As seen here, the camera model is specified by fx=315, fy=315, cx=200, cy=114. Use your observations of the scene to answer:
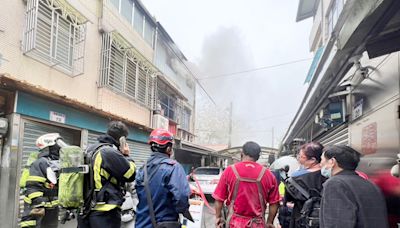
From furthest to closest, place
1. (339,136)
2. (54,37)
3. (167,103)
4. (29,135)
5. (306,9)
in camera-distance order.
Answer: (306,9)
(167,103)
(54,37)
(339,136)
(29,135)

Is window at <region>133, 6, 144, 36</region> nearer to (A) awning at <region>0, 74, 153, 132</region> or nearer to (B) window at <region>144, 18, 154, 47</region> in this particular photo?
(B) window at <region>144, 18, 154, 47</region>

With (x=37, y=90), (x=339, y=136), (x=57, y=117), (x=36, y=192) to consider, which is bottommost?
(x=36, y=192)

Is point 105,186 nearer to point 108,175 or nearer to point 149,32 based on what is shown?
point 108,175

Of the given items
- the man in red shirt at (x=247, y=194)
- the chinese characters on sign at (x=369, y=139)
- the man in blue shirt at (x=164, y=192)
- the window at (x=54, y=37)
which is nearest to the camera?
the man in blue shirt at (x=164, y=192)

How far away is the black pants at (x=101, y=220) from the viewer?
3.29 metres

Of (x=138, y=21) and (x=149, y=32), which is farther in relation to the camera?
(x=149, y=32)

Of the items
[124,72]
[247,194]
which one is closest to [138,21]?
[124,72]

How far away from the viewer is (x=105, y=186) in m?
3.34

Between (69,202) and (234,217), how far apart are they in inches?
73.7

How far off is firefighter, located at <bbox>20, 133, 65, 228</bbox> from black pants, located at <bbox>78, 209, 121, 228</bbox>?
1.03 meters

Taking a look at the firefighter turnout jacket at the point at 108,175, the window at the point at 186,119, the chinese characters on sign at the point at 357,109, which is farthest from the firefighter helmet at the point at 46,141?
the window at the point at 186,119

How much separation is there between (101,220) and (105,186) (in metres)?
0.35

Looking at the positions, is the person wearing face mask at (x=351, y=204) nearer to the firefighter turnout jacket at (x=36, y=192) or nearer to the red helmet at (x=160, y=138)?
the red helmet at (x=160, y=138)

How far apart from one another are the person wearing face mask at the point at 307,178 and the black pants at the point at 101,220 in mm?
1959
